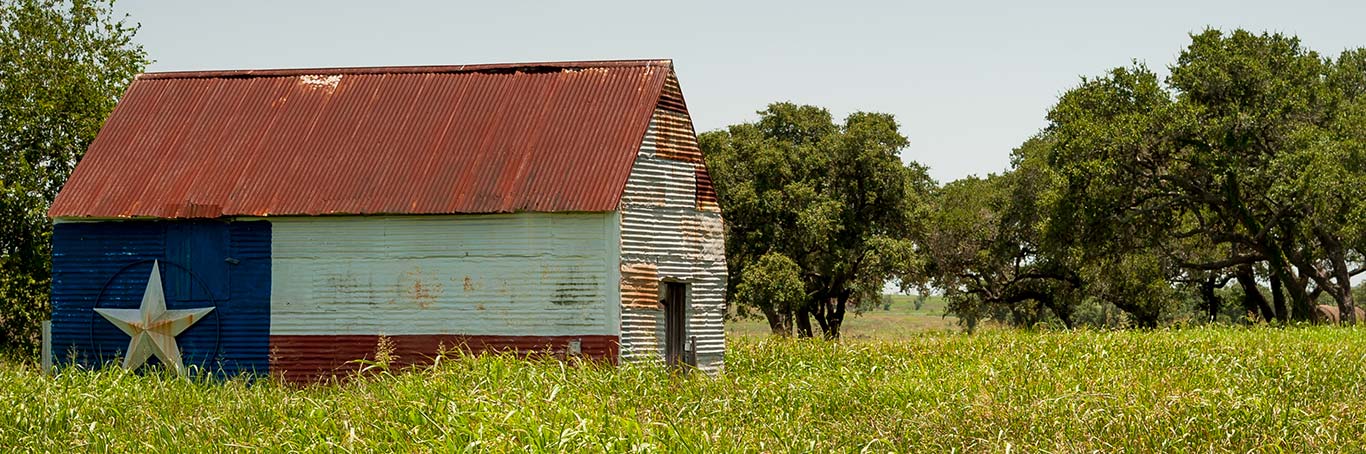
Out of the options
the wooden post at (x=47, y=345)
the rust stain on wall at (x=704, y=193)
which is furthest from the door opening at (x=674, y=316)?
the wooden post at (x=47, y=345)

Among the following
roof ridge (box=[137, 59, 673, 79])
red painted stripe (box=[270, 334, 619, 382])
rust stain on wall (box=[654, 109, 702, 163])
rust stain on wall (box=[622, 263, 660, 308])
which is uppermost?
roof ridge (box=[137, 59, 673, 79])

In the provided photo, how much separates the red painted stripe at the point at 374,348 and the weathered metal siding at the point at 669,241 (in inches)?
23.0

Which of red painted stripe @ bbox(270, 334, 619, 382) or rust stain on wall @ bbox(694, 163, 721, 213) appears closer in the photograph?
red painted stripe @ bbox(270, 334, 619, 382)

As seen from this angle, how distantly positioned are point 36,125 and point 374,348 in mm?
13727

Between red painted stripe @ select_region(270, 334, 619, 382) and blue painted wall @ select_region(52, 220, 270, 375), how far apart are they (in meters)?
0.36

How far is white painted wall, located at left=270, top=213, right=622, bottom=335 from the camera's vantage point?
20.2 meters

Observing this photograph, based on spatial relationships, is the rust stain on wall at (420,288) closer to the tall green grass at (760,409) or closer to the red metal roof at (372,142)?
the red metal roof at (372,142)

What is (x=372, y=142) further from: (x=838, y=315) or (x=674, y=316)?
(x=838, y=315)

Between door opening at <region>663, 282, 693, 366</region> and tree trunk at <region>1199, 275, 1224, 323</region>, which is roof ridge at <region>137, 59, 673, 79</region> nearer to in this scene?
door opening at <region>663, 282, 693, 366</region>

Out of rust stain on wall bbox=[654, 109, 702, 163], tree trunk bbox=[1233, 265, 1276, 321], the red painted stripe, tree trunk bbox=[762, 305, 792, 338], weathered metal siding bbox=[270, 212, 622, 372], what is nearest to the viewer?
the red painted stripe

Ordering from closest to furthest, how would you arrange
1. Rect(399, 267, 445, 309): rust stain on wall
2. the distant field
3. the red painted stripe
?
the red painted stripe
Rect(399, 267, 445, 309): rust stain on wall
the distant field

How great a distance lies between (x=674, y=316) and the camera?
21.7 meters

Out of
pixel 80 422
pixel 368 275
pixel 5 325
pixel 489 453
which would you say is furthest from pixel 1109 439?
pixel 5 325

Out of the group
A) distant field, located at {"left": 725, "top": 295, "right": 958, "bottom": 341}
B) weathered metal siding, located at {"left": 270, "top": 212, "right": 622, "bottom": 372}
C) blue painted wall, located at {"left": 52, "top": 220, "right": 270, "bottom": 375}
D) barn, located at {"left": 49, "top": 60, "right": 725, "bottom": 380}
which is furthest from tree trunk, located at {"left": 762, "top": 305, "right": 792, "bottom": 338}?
distant field, located at {"left": 725, "top": 295, "right": 958, "bottom": 341}
